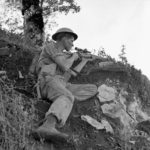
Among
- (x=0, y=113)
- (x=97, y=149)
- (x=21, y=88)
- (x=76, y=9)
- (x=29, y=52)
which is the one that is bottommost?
(x=97, y=149)

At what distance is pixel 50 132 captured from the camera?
6.57m

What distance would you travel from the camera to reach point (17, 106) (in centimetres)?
690

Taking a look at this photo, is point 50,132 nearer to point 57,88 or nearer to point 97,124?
point 57,88

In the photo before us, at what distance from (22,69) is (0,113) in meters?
2.76

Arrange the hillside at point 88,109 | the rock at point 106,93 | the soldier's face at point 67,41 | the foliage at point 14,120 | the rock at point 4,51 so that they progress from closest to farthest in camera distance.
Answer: the foliage at point 14,120 < the hillside at point 88,109 < the soldier's face at point 67,41 < the rock at point 106,93 < the rock at point 4,51

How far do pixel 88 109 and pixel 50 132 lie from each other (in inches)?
85.4

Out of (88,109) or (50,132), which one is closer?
(50,132)

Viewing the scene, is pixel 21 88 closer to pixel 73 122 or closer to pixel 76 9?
pixel 73 122

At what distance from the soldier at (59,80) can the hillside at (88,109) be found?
11.5 inches

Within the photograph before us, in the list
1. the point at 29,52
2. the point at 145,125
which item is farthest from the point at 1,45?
the point at 145,125

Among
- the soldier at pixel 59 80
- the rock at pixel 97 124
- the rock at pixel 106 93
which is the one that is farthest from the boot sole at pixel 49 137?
the rock at pixel 106 93

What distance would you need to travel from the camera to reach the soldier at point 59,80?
7137 mm

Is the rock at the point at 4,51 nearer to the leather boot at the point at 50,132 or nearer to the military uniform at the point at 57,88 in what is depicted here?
the military uniform at the point at 57,88

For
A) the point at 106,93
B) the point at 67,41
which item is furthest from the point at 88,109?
the point at 67,41
